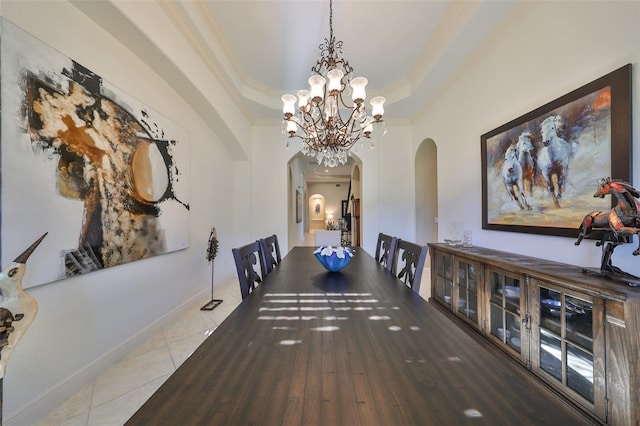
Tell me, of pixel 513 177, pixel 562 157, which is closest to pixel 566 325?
pixel 562 157

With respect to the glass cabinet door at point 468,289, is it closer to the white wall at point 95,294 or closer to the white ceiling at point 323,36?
the white ceiling at point 323,36

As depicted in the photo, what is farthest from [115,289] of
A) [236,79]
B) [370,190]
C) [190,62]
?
[370,190]

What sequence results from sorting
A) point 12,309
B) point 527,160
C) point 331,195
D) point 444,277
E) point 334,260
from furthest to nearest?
point 331,195 → point 444,277 → point 527,160 → point 334,260 → point 12,309

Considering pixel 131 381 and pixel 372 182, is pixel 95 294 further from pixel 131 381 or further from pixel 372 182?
pixel 372 182

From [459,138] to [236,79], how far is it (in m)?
3.06

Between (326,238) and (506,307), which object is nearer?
(506,307)

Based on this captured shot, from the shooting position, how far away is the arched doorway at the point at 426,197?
432cm

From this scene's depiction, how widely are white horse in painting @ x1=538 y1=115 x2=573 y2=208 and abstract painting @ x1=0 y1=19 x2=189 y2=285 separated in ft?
10.7

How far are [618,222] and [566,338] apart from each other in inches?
25.5

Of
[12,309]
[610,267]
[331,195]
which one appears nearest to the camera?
[12,309]

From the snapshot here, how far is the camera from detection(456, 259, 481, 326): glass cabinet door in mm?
1968

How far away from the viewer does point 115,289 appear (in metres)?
1.86

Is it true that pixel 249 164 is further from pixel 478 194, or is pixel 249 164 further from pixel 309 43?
pixel 478 194

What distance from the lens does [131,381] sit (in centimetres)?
167
